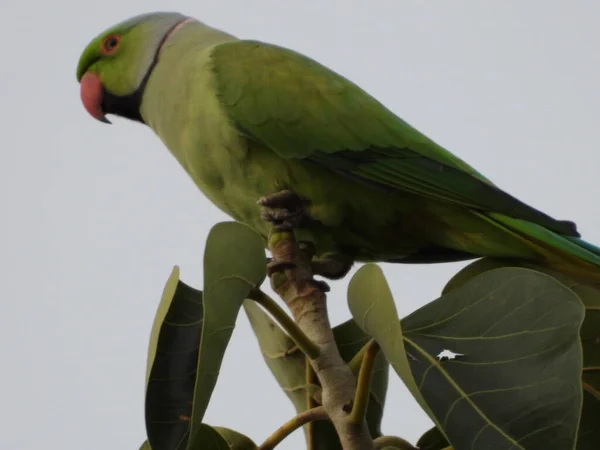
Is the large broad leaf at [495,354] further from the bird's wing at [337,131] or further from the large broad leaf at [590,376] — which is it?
the bird's wing at [337,131]

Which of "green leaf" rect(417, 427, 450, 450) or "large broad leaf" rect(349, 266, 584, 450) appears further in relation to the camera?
"green leaf" rect(417, 427, 450, 450)

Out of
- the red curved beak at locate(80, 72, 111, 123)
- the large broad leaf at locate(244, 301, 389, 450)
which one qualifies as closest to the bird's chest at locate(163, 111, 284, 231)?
the large broad leaf at locate(244, 301, 389, 450)

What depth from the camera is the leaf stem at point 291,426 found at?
106 cm

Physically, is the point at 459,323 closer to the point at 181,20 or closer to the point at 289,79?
the point at 289,79

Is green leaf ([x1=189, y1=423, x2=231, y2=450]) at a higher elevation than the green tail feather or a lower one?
lower

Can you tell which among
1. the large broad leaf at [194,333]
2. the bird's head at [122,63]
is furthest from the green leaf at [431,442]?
the bird's head at [122,63]

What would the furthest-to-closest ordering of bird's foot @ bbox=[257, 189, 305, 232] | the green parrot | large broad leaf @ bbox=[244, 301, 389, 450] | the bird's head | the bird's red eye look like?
the bird's red eye < the bird's head < the green parrot < bird's foot @ bbox=[257, 189, 305, 232] < large broad leaf @ bbox=[244, 301, 389, 450]

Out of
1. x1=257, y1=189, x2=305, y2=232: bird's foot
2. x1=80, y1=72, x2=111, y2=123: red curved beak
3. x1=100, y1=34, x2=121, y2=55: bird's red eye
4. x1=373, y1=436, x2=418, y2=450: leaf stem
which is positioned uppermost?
x1=100, y1=34, x2=121, y2=55: bird's red eye

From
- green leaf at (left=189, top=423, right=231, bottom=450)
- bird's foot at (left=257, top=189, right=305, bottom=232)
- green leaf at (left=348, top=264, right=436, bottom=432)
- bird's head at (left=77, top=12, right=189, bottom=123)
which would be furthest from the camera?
bird's head at (left=77, top=12, right=189, bottom=123)

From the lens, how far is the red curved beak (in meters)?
2.24

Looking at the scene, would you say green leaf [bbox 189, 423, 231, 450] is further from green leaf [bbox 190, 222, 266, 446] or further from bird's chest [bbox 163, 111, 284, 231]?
bird's chest [bbox 163, 111, 284, 231]

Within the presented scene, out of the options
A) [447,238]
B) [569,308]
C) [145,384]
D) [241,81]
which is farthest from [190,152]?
[569,308]

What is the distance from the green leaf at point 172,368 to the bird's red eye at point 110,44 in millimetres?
1355

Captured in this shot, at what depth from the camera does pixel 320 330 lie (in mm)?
1145
